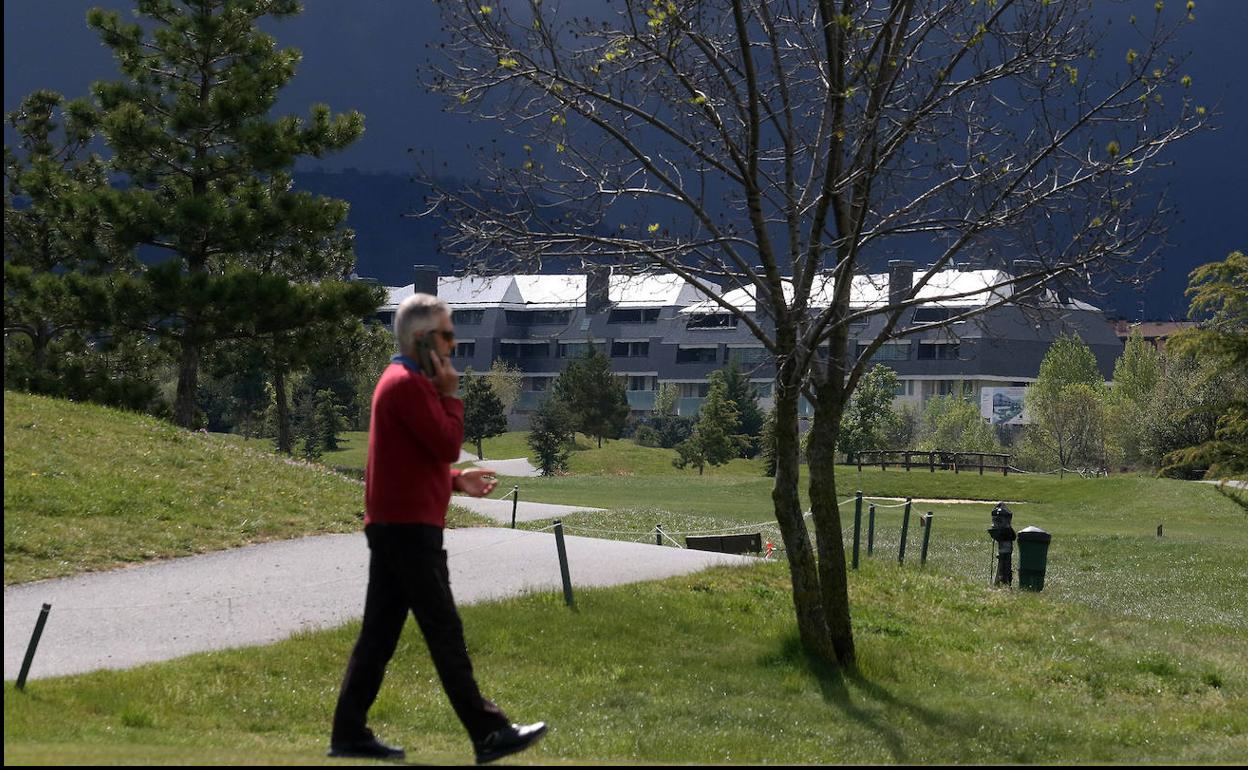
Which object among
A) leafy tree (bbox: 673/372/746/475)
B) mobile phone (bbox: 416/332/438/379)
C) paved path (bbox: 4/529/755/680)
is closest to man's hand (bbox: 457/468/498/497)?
mobile phone (bbox: 416/332/438/379)

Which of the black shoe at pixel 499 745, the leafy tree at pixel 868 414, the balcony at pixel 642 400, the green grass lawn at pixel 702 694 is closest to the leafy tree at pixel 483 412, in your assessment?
the leafy tree at pixel 868 414

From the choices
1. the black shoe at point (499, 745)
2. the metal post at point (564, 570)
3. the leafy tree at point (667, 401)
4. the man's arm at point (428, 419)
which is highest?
the leafy tree at point (667, 401)

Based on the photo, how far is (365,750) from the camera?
6.93 m

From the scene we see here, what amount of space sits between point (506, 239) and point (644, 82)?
1801 millimetres

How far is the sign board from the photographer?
10950cm

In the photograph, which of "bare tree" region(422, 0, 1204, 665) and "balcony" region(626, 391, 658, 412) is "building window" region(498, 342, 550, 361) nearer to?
"balcony" region(626, 391, 658, 412)

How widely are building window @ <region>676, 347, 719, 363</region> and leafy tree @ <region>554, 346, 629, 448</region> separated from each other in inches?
1422

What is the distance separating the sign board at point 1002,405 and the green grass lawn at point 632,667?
89.8 metres

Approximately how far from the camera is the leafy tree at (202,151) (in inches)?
1148

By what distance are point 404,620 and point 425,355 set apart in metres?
1.28

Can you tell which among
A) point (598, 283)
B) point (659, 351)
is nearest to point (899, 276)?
point (598, 283)

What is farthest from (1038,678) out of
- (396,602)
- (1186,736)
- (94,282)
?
(94,282)

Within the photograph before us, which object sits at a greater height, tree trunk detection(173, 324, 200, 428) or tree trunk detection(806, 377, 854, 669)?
tree trunk detection(173, 324, 200, 428)

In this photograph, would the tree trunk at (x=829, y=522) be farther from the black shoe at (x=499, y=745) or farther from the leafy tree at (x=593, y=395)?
the leafy tree at (x=593, y=395)
